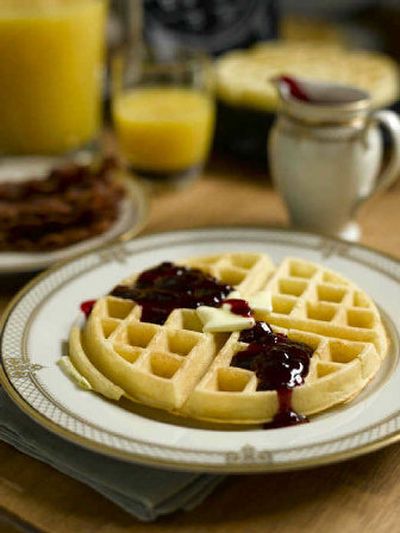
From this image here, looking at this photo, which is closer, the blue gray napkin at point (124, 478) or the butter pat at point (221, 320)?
the blue gray napkin at point (124, 478)

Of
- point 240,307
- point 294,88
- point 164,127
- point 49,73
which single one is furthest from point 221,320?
point 49,73

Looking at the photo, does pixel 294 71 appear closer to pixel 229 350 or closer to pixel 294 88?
pixel 294 88

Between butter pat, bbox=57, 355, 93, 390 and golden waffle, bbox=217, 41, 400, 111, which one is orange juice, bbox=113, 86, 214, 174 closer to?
golden waffle, bbox=217, 41, 400, 111

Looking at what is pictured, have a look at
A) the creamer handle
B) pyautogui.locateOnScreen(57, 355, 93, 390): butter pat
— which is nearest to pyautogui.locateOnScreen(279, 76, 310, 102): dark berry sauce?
the creamer handle

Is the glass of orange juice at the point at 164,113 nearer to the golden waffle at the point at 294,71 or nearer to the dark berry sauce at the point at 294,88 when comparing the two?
the golden waffle at the point at 294,71

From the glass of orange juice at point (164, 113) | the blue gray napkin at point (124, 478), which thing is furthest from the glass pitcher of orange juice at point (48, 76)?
the blue gray napkin at point (124, 478)
